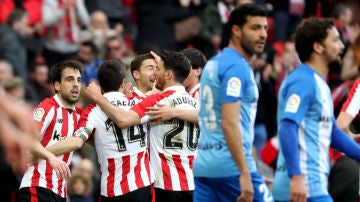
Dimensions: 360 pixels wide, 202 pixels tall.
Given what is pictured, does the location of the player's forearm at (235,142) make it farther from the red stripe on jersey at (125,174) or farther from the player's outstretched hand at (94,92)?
the red stripe on jersey at (125,174)

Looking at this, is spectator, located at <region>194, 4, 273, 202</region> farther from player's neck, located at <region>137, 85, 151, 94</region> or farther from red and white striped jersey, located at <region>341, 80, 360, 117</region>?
player's neck, located at <region>137, 85, 151, 94</region>

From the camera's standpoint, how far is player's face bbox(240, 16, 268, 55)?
7.91 meters

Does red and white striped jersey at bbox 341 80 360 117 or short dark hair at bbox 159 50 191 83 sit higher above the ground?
short dark hair at bbox 159 50 191 83

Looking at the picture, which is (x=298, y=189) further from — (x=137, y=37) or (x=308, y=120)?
(x=137, y=37)

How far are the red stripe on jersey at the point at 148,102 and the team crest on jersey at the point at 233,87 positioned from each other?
206 cm

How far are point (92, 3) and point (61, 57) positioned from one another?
1.60 metres

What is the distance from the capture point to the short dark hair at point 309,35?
7.82m

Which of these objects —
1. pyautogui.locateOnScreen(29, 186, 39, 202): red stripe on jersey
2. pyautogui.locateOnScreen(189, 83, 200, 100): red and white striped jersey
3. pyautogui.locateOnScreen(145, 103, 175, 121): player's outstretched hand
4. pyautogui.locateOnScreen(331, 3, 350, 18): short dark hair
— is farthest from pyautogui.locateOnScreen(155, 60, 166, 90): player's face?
pyautogui.locateOnScreen(331, 3, 350, 18): short dark hair

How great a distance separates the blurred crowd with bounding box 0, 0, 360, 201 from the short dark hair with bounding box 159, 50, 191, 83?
17.9 feet

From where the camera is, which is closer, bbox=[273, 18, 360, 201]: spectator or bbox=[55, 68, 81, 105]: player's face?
bbox=[273, 18, 360, 201]: spectator

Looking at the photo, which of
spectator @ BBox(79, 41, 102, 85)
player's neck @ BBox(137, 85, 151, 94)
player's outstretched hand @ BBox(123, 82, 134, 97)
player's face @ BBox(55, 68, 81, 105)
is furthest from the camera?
spectator @ BBox(79, 41, 102, 85)

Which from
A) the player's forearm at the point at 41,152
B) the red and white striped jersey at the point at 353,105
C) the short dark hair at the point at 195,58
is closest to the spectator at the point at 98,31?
the short dark hair at the point at 195,58

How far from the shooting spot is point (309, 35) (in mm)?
7820

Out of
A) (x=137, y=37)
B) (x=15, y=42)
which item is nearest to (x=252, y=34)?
(x=15, y=42)
